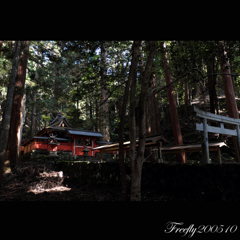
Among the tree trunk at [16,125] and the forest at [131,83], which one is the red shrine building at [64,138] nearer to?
the forest at [131,83]

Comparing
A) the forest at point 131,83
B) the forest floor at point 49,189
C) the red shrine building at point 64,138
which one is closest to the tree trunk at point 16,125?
the forest at point 131,83

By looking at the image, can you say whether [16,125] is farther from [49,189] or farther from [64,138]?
[64,138]

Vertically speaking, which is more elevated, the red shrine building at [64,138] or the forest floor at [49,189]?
the red shrine building at [64,138]

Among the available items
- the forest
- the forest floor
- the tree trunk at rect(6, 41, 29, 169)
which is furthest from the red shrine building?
the forest floor

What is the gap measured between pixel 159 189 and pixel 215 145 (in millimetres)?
2697

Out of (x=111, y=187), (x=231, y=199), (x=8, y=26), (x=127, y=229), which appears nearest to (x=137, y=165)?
(x=127, y=229)

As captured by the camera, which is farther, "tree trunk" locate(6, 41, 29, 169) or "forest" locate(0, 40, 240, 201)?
"tree trunk" locate(6, 41, 29, 169)

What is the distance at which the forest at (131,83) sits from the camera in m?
A: 4.38

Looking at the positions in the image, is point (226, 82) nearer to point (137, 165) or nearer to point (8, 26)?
point (137, 165)

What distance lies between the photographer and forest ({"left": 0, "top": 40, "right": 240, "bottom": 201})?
4.38m

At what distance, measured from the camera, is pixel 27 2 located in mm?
2674

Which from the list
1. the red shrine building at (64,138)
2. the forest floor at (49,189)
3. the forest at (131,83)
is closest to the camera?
the forest at (131,83)

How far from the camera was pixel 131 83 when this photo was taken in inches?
181

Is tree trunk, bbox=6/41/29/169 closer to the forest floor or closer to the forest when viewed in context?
the forest
